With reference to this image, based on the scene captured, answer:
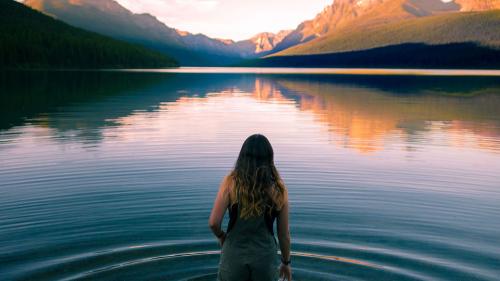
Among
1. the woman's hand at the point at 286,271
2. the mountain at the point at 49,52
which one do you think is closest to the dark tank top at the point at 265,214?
the woman's hand at the point at 286,271

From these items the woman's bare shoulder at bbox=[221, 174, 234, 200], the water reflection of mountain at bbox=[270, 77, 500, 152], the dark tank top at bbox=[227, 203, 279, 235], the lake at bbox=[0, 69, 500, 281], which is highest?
the woman's bare shoulder at bbox=[221, 174, 234, 200]

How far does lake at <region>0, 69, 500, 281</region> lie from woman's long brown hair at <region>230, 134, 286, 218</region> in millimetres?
3799

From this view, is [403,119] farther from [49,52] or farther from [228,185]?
[49,52]

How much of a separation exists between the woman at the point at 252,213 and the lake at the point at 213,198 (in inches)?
127

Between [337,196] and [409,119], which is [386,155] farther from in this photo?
[409,119]

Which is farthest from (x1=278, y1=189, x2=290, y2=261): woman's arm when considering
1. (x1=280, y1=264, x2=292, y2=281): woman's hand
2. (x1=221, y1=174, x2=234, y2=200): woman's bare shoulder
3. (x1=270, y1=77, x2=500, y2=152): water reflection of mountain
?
(x1=270, y1=77, x2=500, y2=152): water reflection of mountain

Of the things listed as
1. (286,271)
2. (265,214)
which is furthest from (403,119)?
(265,214)

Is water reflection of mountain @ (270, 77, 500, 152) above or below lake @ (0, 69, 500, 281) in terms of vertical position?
below

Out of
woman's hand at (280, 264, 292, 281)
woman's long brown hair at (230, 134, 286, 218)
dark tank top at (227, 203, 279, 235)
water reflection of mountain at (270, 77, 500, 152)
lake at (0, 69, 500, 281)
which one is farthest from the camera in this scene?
water reflection of mountain at (270, 77, 500, 152)

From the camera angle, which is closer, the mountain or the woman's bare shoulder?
the woman's bare shoulder

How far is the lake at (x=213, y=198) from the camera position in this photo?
10.1 metres

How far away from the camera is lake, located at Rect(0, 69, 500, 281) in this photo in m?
10.1

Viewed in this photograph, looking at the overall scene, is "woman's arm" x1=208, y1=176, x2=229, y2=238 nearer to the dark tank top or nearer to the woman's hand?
the dark tank top

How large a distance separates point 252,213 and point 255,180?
15.6 inches
